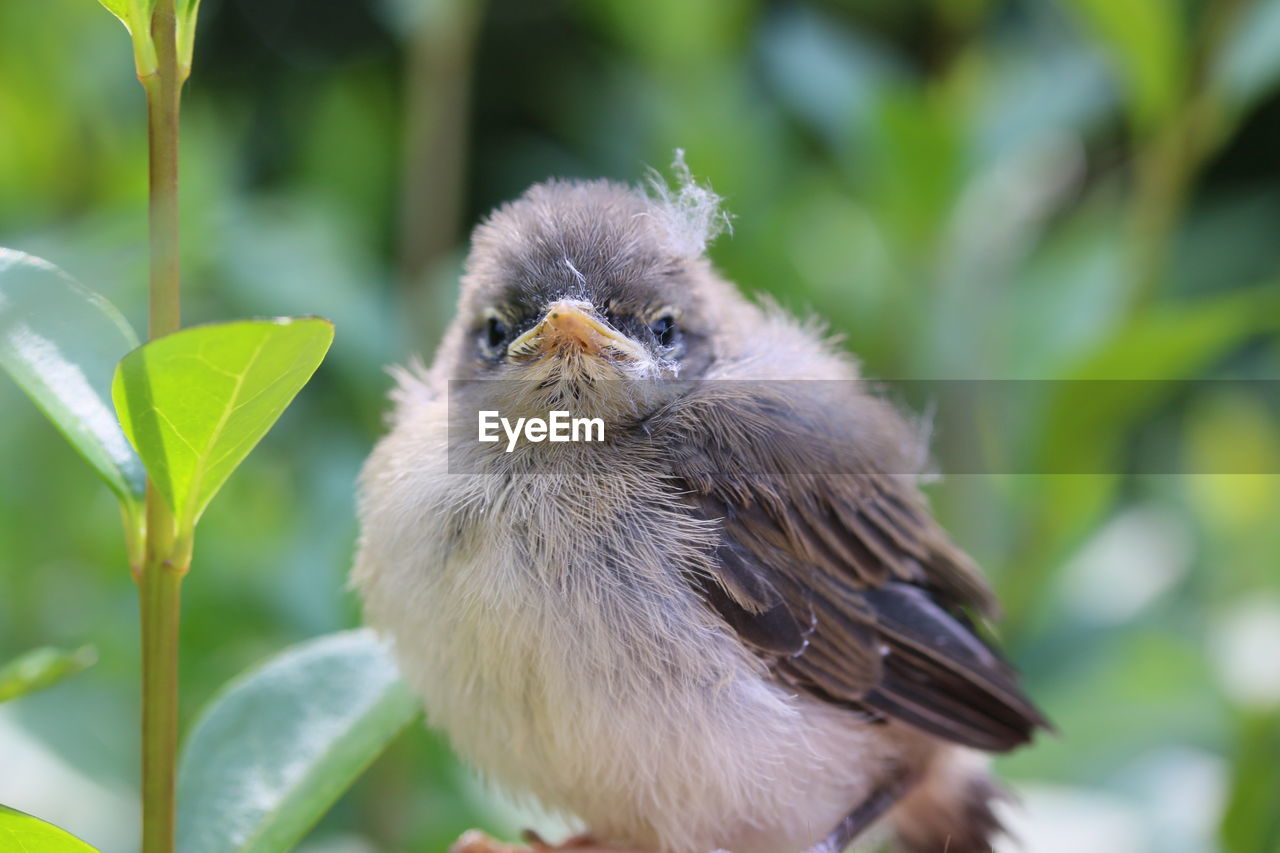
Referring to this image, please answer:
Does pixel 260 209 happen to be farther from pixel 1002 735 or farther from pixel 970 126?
pixel 1002 735

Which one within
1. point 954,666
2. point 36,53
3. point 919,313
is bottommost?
point 954,666

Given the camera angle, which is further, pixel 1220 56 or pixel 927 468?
pixel 1220 56

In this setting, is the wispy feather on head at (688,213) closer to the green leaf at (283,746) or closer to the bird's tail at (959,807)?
the green leaf at (283,746)

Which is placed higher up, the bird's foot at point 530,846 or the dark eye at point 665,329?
the dark eye at point 665,329

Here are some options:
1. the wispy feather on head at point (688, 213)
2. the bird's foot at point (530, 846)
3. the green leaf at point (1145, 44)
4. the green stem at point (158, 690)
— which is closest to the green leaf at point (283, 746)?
the green stem at point (158, 690)

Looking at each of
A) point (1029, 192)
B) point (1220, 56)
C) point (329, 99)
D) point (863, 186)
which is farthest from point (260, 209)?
point (1220, 56)

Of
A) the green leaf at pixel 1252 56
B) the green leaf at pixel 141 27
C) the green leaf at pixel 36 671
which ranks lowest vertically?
the green leaf at pixel 36 671

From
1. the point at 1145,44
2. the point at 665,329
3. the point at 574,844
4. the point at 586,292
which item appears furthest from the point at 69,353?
the point at 1145,44

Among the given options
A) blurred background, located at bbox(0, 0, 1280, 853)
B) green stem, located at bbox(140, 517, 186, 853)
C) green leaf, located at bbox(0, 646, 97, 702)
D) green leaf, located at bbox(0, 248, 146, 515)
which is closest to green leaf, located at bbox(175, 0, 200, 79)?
green leaf, located at bbox(0, 248, 146, 515)
